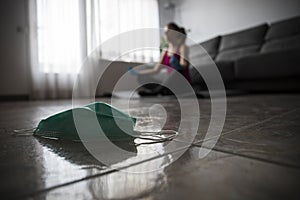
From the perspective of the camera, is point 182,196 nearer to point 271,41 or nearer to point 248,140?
point 248,140

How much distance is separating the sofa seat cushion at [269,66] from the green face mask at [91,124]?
238 cm

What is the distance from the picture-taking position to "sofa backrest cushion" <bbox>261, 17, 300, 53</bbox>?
261 cm

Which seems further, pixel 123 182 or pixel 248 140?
pixel 248 140

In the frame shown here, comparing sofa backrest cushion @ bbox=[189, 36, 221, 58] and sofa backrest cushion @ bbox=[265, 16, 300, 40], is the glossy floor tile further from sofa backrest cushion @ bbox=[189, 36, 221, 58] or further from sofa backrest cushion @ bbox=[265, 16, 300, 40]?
sofa backrest cushion @ bbox=[189, 36, 221, 58]

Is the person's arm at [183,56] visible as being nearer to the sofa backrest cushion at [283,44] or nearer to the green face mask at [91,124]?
the sofa backrest cushion at [283,44]

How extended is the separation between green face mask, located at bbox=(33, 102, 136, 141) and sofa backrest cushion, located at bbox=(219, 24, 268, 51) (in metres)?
3.06

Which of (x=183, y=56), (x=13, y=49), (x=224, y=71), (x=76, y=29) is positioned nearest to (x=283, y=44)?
(x=224, y=71)

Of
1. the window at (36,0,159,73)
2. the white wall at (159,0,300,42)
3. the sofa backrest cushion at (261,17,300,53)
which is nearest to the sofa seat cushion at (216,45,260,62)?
the sofa backrest cushion at (261,17,300,53)

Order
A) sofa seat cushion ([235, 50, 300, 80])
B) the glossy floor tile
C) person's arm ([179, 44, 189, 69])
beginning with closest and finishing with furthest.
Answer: the glossy floor tile
sofa seat cushion ([235, 50, 300, 80])
person's arm ([179, 44, 189, 69])

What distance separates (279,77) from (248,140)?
93.2 inches

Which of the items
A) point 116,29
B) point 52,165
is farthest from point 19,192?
point 116,29

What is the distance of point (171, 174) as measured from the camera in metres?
0.27

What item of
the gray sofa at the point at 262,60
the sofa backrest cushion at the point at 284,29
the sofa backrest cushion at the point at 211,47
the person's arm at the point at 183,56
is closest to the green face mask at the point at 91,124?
the person's arm at the point at 183,56

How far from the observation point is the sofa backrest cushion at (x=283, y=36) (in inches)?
103
